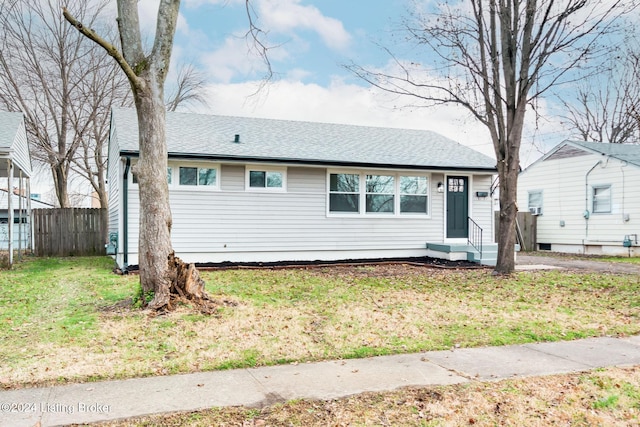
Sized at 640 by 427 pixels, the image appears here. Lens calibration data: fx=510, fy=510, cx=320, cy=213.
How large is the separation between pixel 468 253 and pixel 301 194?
5.22m

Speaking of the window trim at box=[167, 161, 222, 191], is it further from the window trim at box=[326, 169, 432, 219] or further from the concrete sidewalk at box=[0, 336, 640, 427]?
the concrete sidewalk at box=[0, 336, 640, 427]

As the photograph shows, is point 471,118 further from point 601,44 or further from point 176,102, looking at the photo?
point 176,102

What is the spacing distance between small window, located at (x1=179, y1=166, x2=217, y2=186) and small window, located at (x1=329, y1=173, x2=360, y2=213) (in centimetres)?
341

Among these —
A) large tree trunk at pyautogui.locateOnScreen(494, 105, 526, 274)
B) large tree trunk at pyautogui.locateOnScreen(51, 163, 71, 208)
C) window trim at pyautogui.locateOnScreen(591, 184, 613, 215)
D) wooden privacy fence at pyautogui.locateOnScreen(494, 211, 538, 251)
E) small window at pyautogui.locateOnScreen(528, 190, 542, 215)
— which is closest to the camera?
large tree trunk at pyautogui.locateOnScreen(494, 105, 526, 274)

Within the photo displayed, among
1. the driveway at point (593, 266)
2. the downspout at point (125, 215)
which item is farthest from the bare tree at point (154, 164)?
the driveway at point (593, 266)

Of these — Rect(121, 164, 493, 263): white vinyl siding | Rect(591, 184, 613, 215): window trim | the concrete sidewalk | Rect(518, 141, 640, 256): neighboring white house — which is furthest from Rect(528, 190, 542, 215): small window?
the concrete sidewalk

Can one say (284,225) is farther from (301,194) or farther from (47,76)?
(47,76)

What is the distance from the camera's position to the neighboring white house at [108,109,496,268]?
13352 mm

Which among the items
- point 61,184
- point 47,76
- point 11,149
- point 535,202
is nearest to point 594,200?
point 535,202

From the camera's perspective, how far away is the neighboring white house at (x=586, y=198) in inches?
739

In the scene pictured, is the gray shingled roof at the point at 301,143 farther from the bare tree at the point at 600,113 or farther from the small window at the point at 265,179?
the bare tree at the point at 600,113

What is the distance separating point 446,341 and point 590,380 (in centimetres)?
168

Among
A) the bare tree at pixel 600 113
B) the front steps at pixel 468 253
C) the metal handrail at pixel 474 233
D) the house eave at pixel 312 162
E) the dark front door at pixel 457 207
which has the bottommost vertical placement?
the front steps at pixel 468 253

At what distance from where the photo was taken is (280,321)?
6738 mm
